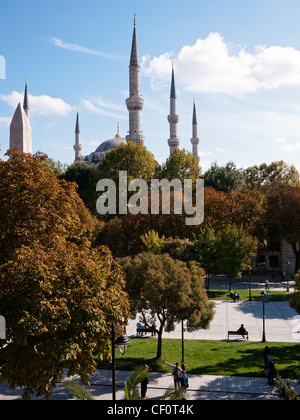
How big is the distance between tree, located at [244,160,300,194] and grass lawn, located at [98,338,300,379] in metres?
42.7

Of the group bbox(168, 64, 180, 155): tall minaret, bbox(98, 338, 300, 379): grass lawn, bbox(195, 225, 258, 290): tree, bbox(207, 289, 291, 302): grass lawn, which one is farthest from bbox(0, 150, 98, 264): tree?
bbox(168, 64, 180, 155): tall minaret

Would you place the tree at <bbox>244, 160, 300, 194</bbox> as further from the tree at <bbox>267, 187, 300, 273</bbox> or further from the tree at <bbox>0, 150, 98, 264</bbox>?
the tree at <bbox>0, 150, 98, 264</bbox>

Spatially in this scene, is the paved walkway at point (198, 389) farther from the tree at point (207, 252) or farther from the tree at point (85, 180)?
the tree at point (85, 180)

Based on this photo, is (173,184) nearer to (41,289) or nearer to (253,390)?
(253,390)

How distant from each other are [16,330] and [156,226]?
30.9m

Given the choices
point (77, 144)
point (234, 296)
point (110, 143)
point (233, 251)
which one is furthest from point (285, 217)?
point (77, 144)

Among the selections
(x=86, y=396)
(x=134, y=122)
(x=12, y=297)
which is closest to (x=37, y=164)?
(x=12, y=297)

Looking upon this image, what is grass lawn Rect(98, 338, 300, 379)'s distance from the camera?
15.9 meters

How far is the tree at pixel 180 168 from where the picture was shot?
51625mm

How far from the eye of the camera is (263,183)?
6081cm

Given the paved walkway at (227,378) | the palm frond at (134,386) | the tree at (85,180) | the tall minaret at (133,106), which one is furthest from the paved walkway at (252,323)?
the tall minaret at (133,106)

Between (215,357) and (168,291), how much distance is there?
438cm

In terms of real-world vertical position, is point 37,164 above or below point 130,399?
above

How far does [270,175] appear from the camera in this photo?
6066 centimetres
